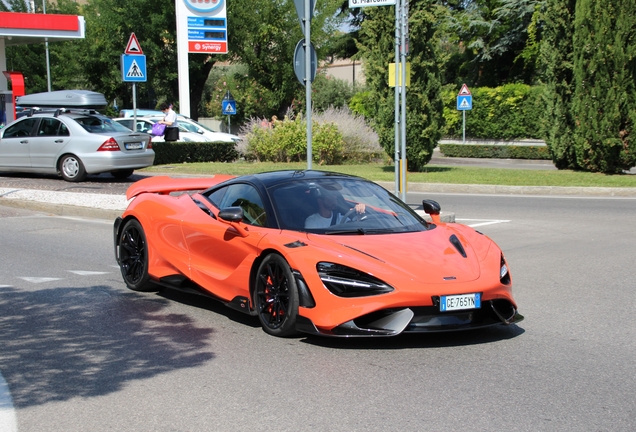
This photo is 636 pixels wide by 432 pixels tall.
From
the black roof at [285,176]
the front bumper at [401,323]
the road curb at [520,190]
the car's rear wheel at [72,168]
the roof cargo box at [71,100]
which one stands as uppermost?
the roof cargo box at [71,100]

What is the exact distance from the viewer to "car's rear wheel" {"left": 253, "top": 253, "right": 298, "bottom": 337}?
6051 millimetres

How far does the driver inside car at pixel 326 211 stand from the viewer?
22.0 ft

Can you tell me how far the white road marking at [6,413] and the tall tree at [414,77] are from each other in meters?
18.7

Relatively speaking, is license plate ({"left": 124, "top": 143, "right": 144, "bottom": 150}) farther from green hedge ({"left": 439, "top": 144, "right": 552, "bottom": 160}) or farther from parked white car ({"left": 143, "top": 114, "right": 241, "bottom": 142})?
green hedge ({"left": 439, "top": 144, "right": 552, "bottom": 160})

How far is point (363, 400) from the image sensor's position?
4.83 meters

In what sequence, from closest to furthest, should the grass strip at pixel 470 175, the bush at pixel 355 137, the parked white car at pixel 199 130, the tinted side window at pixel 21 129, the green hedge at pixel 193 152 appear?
the tinted side window at pixel 21 129, the grass strip at pixel 470 175, the green hedge at pixel 193 152, the bush at pixel 355 137, the parked white car at pixel 199 130

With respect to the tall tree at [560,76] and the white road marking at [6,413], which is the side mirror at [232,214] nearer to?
the white road marking at [6,413]

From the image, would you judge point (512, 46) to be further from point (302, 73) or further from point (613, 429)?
point (613, 429)

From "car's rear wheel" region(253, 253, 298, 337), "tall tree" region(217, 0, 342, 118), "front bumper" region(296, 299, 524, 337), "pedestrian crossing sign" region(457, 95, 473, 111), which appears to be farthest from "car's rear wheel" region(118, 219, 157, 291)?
"tall tree" region(217, 0, 342, 118)

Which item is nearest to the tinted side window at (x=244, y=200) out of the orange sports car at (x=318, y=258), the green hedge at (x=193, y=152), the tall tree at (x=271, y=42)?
the orange sports car at (x=318, y=258)

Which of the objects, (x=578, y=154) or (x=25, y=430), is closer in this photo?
(x=25, y=430)

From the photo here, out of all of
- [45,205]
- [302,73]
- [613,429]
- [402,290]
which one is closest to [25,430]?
→ [402,290]

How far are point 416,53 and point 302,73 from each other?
478 inches

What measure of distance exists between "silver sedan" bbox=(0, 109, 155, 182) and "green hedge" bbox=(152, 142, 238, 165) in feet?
17.3
